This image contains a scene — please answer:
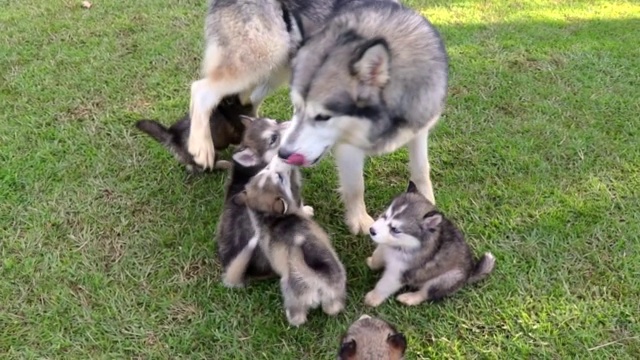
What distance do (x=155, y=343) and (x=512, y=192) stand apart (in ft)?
7.76

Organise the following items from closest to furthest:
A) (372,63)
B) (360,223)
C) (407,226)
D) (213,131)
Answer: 1. (372,63)
2. (407,226)
3. (360,223)
4. (213,131)

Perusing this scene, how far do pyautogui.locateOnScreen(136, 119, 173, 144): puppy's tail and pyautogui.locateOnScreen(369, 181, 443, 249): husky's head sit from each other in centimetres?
170

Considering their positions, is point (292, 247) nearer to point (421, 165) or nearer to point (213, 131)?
point (421, 165)

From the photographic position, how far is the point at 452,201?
3.65 meters

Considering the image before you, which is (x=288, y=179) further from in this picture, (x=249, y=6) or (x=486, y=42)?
(x=486, y=42)

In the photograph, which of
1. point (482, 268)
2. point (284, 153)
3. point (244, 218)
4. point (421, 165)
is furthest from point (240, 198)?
point (482, 268)

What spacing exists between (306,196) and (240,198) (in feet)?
2.76

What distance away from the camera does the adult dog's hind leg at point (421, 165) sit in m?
3.53

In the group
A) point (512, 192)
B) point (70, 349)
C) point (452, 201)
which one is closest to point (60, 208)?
point (70, 349)

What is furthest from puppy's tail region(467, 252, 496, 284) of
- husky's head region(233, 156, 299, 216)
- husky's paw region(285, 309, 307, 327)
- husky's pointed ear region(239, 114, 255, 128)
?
husky's pointed ear region(239, 114, 255, 128)

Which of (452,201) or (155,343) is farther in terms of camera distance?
(452,201)

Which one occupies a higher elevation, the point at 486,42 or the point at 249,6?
the point at 249,6

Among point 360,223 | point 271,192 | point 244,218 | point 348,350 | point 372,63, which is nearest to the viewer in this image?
point 348,350

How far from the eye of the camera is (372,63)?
2703mm
